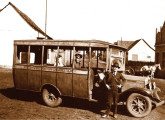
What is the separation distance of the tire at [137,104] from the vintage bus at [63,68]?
1.27 meters

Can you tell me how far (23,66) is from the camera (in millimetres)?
8852

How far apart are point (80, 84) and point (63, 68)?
93 cm

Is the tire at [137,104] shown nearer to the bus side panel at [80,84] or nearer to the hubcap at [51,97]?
the bus side panel at [80,84]

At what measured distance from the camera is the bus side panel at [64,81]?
7.78 m

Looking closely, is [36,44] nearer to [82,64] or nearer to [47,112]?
[82,64]

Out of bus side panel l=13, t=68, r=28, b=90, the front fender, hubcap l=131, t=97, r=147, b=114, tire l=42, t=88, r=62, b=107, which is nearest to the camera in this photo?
the front fender

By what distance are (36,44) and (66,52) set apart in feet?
4.14

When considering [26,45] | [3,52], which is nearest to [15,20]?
[3,52]

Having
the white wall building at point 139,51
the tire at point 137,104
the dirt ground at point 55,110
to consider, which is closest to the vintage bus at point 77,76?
the tire at point 137,104

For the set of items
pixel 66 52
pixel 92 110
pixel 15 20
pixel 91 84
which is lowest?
pixel 92 110

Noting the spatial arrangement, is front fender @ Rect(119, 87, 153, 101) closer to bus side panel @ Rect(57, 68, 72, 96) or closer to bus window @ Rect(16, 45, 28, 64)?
bus side panel @ Rect(57, 68, 72, 96)

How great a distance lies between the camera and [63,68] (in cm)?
794

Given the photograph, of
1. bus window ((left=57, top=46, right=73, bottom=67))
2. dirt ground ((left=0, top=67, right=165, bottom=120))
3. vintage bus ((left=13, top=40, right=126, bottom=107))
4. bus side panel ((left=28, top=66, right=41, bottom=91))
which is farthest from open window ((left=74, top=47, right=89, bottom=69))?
dirt ground ((left=0, top=67, right=165, bottom=120))

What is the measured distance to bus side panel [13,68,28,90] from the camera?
28.8 feet
